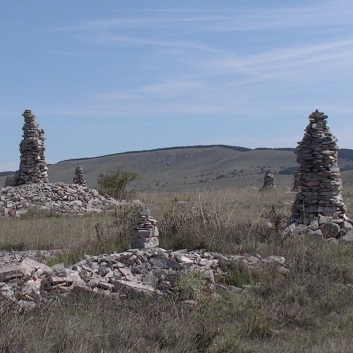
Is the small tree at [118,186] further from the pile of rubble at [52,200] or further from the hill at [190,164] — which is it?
the hill at [190,164]

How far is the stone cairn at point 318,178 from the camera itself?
13.5m

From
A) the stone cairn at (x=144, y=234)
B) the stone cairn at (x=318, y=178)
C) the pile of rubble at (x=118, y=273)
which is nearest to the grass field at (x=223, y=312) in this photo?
the pile of rubble at (x=118, y=273)

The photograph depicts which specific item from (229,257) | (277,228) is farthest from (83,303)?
(277,228)

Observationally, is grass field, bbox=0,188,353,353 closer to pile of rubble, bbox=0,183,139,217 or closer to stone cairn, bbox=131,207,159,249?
stone cairn, bbox=131,207,159,249

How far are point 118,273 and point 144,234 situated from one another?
190cm

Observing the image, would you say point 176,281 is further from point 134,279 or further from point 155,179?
point 155,179

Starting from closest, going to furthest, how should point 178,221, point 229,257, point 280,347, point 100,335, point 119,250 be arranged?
point 100,335
point 280,347
point 229,257
point 119,250
point 178,221

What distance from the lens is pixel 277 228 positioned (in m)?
11.4

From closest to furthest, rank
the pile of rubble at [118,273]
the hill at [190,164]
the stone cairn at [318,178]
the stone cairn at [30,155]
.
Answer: the pile of rubble at [118,273] < the stone cairn at [318,178] < the stone cairn at [30,155] < the hill at [190,164]

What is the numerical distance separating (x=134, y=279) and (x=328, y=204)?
7.00 m

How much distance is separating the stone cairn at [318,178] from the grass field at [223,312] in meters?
2.76

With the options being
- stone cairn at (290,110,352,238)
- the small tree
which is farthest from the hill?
stone cairn at (290,110,352,238)

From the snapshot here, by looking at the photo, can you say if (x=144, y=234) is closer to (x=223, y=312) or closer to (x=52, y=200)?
(x=223, y=312)

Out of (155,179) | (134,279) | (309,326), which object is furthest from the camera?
(155,179)
